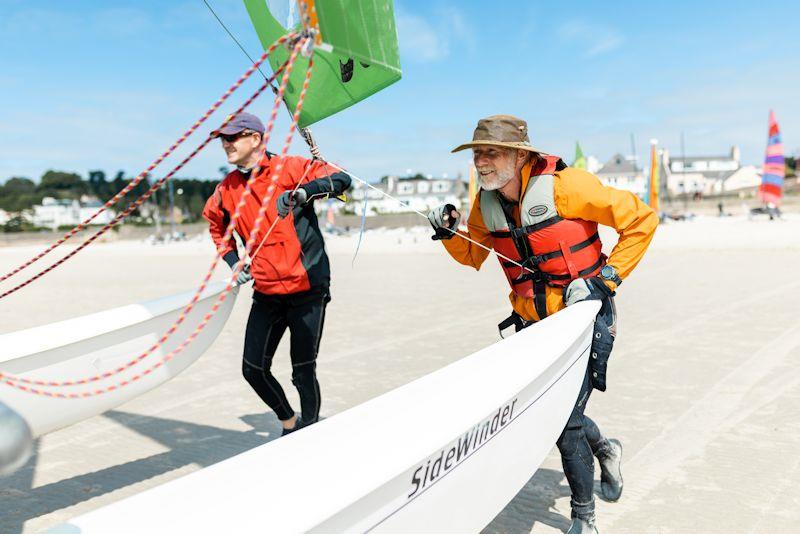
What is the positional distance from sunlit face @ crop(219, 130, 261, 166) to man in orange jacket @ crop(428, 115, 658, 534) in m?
1.19

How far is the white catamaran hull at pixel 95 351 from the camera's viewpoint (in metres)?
3.17

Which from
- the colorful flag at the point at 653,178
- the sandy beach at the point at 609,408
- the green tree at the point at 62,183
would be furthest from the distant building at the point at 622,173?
the green tree at the point at 62,183

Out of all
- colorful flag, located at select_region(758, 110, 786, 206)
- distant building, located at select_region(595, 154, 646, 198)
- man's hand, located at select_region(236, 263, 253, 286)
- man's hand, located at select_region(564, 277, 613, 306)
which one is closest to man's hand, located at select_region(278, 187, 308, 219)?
man's hand, located at select_region(236, 263, 253, 286)

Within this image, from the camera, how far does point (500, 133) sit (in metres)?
2.65

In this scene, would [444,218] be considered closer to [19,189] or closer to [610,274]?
[610,274]

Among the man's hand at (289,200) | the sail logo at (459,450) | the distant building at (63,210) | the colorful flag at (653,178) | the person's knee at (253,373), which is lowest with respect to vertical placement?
the distant building at (63,210)

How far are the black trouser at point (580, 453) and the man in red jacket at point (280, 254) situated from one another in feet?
4.63

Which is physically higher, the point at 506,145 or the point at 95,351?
the point at 506,145

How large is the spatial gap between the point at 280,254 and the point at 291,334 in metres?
0.45

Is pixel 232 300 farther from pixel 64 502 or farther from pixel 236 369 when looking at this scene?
pixel 236 369

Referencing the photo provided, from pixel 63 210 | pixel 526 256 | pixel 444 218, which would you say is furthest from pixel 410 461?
pixel 63 210

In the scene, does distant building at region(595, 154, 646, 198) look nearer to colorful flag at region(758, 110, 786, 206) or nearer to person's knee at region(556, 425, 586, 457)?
colorful flag at region(758, 110, 786, 206)

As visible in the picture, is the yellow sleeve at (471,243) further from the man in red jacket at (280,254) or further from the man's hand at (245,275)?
the man's hand at (245,275)

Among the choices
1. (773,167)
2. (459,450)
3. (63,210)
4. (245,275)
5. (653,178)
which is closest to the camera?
(459,450)
